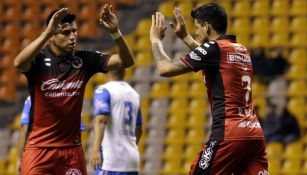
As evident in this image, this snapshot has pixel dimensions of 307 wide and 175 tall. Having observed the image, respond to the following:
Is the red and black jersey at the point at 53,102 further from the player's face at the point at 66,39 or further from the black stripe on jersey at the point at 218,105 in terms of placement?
the black stripe on jersey at the point at 218,105

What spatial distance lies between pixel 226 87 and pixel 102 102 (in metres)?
2.20

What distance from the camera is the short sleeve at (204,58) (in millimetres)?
5930

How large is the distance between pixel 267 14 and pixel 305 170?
2360mm

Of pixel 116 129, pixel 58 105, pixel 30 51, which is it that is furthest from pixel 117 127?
pixel 30 51

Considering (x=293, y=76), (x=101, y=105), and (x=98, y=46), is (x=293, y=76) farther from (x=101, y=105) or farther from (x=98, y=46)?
(x=101, y=105)

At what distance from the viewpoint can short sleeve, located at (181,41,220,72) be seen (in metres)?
5.93

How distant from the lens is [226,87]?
19.5 ft

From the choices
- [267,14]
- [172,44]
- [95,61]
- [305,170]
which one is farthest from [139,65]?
[95,61]

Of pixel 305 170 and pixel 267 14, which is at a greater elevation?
pixel 267 14

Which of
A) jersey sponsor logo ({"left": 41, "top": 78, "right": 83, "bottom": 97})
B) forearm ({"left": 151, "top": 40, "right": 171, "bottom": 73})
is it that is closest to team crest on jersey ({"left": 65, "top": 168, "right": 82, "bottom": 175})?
jersey sponsor logo ({"left": 41, "top": 78, "right": 83, "bottom": 97})

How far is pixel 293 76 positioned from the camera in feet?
36.9

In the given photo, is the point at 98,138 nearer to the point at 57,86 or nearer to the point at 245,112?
the point at 57,86

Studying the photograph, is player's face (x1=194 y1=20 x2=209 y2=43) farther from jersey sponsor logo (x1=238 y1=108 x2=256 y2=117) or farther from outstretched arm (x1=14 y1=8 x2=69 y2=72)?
outstretched arm (x1=14 y1=8 x2=69 y2=72)

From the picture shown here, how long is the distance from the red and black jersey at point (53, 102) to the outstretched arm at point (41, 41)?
9.5 inches
